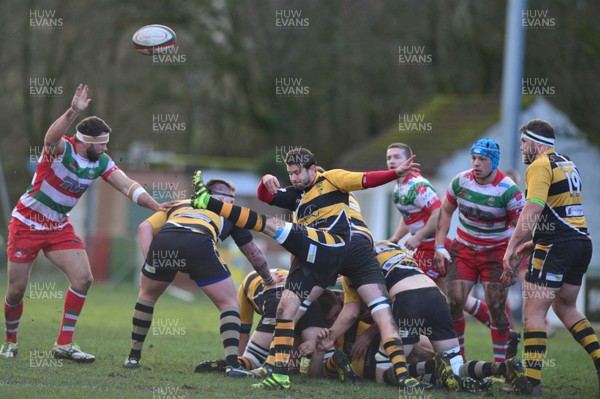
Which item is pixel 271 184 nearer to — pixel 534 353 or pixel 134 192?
pixel 134 192

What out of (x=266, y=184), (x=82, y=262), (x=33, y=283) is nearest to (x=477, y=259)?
(x=266, y=184)

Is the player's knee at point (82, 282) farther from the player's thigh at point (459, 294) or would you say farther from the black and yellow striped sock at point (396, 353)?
the player's thigh at point (459, 294)

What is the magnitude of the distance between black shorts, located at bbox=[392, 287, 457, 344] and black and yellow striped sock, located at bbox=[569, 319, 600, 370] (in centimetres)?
114

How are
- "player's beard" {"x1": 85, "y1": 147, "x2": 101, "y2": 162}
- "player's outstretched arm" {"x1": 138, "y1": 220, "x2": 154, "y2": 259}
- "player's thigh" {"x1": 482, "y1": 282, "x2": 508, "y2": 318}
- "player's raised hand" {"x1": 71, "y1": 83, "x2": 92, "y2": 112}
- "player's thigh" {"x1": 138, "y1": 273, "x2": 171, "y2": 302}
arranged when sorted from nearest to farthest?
"player's raised hand" {"x1": 71, "y1": 83, "x2": 92, "y2": 112} → "player's thigh" {"x1": 138, "y1": 273, "x2": 171, "y2": 302} → "player's outstretched arm" {"x1": 138, "y1": 220, "x2": 154, "y2": 259} → "player's beard" {"x1": 85, "y1": 147, "x2": 101, "y2": 162} → "player's thigh" {"x1": 482, "y1": 282, "x2": 508, "y2": 318}

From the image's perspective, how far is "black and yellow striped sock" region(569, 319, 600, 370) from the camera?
27.3 feet

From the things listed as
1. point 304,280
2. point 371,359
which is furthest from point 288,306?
point 371,359

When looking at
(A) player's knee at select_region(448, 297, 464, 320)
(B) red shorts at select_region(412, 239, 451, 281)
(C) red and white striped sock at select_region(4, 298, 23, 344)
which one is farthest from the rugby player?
(C) red and white striped sock at select_region(4, 298, 23, 344)

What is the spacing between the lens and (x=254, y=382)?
8.05 meters

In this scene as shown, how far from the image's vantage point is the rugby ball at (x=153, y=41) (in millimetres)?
10281

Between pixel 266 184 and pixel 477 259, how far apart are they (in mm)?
2490

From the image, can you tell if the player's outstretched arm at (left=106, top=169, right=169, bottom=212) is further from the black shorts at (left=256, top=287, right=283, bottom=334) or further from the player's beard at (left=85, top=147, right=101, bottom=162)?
the black shorts at (left=256, top=287, right=283, bottom=334)

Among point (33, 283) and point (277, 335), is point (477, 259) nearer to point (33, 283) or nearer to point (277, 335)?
point (277, 335)

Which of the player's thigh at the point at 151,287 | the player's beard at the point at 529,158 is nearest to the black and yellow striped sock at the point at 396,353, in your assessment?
the player's beard at the point at 529,158

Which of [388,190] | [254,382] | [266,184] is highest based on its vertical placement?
[388,190]
